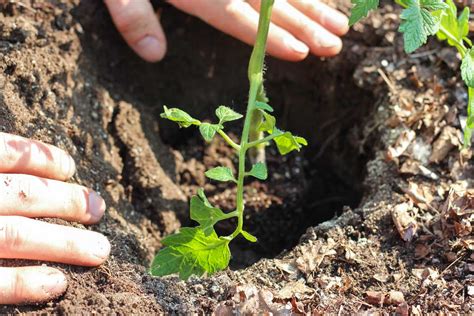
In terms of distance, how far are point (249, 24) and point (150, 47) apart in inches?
13.7

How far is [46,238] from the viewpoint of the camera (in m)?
1.58

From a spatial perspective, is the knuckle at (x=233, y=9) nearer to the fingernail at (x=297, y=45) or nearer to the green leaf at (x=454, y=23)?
the fingernail at (x=297, y=45)

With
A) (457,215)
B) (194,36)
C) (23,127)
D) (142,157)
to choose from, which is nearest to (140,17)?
(194,36)

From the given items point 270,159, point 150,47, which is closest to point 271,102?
point 270,159

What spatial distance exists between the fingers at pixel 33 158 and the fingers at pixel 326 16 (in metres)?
0.98

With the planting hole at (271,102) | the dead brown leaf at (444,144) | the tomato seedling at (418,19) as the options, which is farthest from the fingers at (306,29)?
the tomato seedling at (418,19)

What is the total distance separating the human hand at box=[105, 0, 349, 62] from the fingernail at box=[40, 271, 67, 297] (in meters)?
0.95

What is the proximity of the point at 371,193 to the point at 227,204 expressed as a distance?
21.2 inches

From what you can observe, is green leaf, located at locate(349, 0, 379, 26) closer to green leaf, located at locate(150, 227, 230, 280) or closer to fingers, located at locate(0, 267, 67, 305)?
green leaf, located at locate(150, 227, 230, 280)

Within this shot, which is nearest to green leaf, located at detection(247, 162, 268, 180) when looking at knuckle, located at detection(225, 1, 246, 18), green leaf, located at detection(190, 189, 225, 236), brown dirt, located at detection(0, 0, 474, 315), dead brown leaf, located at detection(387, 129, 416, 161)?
green leaf, located at detection(190, 189, 225, 236)

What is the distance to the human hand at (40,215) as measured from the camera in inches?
59.6

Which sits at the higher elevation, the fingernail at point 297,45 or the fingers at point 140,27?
the fingernail at point 297,45

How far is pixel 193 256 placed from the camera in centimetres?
149

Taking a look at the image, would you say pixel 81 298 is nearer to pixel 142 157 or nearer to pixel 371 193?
Answer: pixel 142 157
